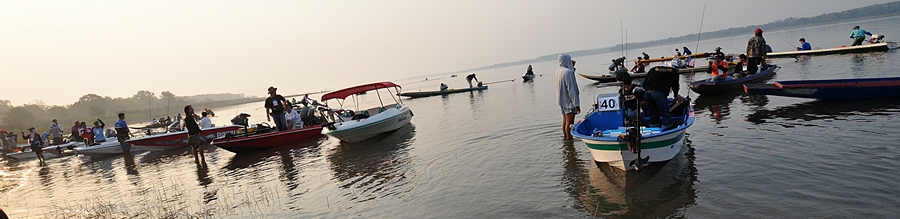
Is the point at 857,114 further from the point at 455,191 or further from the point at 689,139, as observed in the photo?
the point at 455,191

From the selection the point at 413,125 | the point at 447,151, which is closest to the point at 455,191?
the point at 447,151

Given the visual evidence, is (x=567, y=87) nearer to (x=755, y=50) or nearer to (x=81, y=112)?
(x=755, y=50)

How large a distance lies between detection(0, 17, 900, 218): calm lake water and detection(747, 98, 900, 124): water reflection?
0.04 meters

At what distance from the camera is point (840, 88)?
40.8ft

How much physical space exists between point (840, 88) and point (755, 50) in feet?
19.2

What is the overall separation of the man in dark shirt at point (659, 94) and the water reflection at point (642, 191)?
0.85 m

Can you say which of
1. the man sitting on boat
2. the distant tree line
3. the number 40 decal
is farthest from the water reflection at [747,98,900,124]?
the distant tree line

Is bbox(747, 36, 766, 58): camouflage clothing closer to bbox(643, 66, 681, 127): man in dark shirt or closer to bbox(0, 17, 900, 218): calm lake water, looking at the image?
bbox(0, 17, 900, 218): calm lake water

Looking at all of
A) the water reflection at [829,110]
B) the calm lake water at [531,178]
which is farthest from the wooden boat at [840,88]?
the calm lake water at [531,178]

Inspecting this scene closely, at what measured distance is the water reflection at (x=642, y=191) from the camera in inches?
233

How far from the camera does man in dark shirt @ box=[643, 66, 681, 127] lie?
855 centimetres

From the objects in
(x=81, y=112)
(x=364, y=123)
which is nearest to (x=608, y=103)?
(x=364, y=123)

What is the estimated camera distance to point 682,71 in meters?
28.2

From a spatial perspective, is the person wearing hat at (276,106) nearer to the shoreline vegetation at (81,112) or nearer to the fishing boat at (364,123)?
the fishing boat at (364,123)
